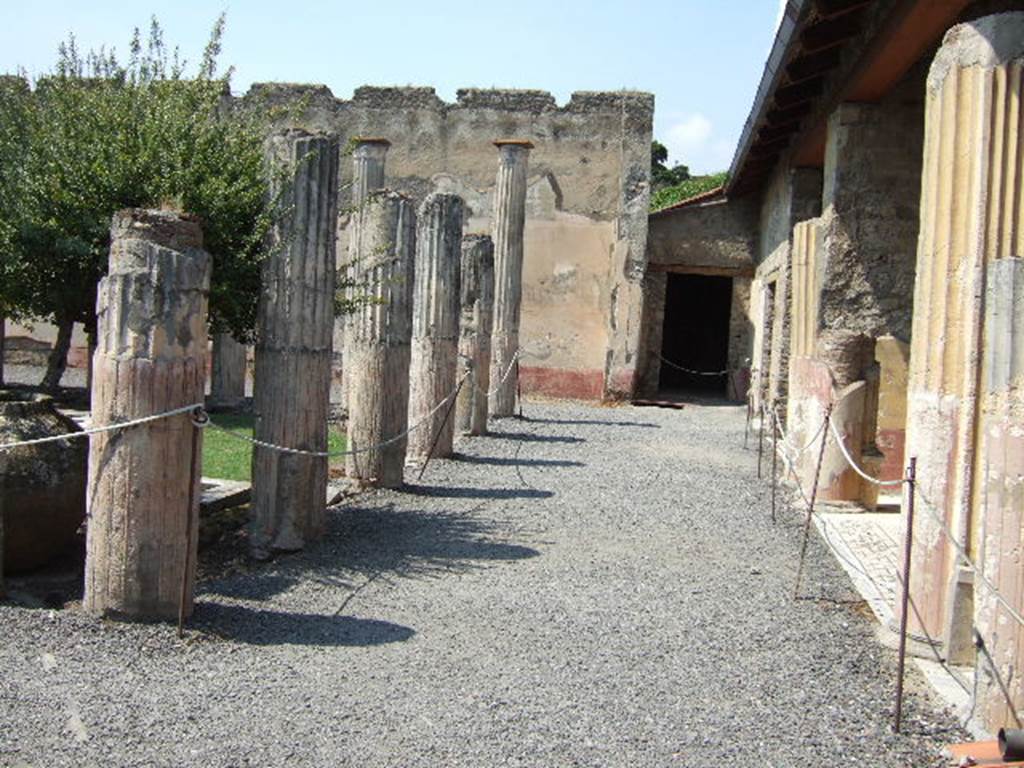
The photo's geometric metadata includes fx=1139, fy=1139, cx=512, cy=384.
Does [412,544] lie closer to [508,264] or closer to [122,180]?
[122,180]

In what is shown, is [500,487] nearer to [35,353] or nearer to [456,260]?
[456,260]

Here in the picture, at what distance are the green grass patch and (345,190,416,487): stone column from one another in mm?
762

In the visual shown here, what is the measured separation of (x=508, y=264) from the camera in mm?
16375

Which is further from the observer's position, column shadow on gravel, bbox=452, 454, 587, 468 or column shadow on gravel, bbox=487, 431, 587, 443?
column shadow on gravel, bbox=487, 431, 587, 443

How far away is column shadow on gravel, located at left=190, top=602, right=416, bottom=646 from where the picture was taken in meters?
5.00

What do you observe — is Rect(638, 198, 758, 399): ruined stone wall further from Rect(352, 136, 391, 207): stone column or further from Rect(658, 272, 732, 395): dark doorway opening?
Rect(658, 272, 732, 395): dark doorway opening

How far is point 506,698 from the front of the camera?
4.38 m

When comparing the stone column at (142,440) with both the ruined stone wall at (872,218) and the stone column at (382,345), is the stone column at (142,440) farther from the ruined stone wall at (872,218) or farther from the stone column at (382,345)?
the ruined stone wall at (872,218)

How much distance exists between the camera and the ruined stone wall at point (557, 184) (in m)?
19.4

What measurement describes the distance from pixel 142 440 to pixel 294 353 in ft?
6.14

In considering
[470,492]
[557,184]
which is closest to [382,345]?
[470,492]

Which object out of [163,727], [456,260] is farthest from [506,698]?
[456,260]

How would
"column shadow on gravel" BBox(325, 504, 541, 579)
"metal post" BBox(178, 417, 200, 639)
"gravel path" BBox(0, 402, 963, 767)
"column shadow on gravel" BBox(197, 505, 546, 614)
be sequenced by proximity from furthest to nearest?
"column shadow on gravel" BBox(325, 504, 541, 579) < "column shadow on gravel" BBox(197, 505, 546, 614) < "metal post" BBox(178, 417, 200, 639) < "gravel path" BBox(0, 402, 963, 767)

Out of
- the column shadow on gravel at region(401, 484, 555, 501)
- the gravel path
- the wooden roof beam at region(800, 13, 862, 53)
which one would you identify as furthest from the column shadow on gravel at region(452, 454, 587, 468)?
the wooden roof beam at region(800, 13, 862, 53)
